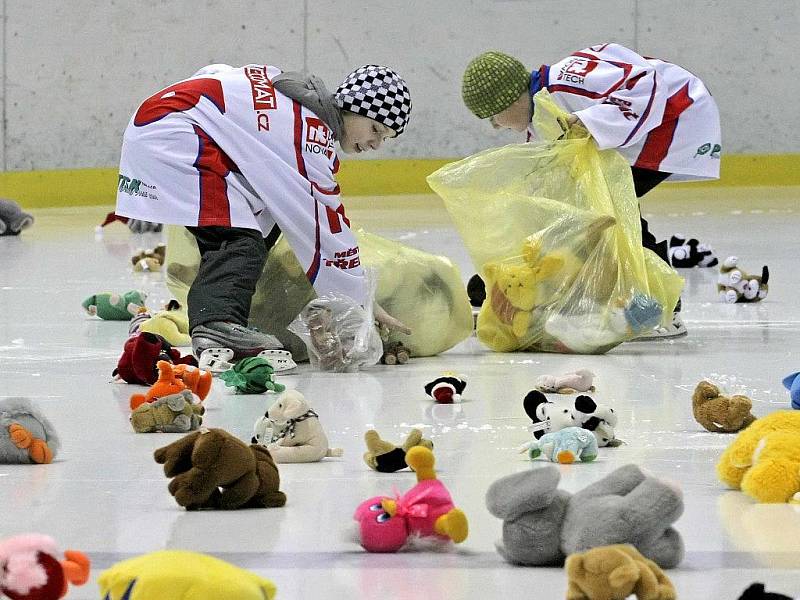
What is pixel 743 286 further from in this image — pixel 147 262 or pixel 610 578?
pixel 610 578

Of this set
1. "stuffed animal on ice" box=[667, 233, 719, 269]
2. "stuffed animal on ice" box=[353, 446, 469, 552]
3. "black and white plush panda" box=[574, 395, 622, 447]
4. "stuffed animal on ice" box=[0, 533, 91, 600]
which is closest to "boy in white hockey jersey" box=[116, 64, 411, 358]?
"black and white plush panda" box=[574, 395, 622, 447]

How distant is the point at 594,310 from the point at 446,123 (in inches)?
255

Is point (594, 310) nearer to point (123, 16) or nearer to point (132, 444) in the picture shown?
point (132, 444)

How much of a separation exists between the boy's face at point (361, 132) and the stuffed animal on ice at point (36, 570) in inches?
90.8

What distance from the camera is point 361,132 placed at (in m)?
3.89

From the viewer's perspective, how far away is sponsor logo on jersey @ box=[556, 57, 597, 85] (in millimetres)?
4453

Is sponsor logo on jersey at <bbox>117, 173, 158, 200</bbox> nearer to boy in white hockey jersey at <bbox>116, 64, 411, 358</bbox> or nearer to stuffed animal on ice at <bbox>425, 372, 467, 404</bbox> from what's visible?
boy in white hockey jersey at <bbox>116, 64, 411, 358</bbox>

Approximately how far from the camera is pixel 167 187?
379cm

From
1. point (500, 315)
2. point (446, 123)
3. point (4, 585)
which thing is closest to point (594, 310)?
point (500, 315)

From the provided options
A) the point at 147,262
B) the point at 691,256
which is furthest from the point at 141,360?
the point at 691,256

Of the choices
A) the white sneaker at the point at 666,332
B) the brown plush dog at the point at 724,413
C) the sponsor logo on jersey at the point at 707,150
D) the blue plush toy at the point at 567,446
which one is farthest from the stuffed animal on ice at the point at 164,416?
the sponsor logo on jersey at the point at 707,150

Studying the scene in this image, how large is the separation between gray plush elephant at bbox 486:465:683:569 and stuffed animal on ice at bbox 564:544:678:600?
15cm

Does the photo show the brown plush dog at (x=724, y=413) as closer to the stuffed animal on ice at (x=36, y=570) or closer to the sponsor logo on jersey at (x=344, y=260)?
the sponsor logo on jersey at (x=344, y=260)

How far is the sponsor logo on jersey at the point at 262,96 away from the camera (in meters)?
3.81
